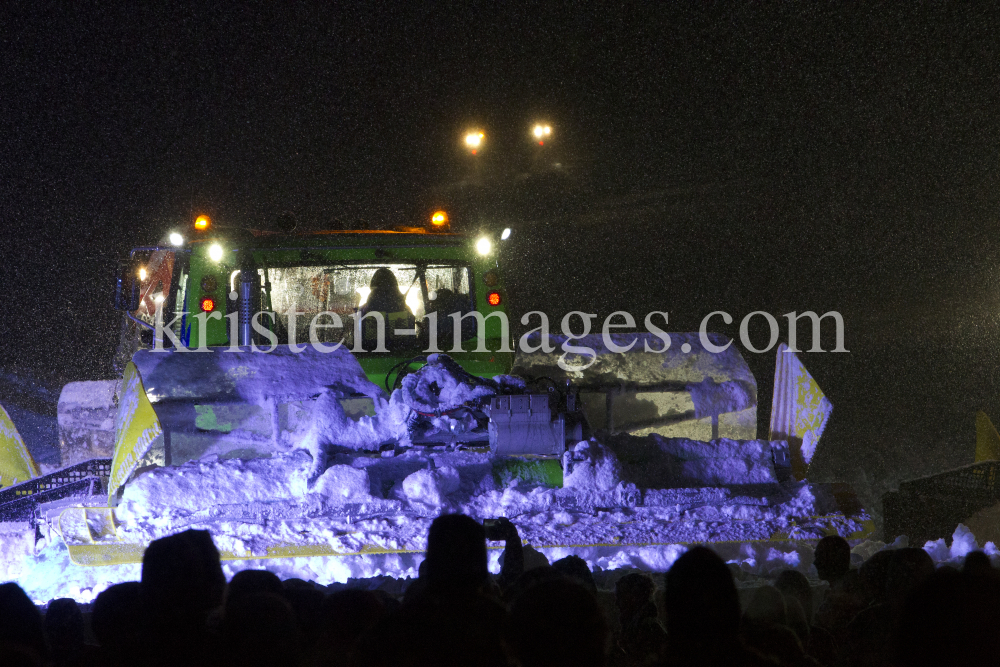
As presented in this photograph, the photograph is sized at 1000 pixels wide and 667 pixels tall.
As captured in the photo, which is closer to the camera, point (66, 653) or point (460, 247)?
point (66, 653)

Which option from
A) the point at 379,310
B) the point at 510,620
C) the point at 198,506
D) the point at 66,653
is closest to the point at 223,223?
the point at 379,310

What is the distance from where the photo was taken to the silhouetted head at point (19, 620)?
2258 millimetres

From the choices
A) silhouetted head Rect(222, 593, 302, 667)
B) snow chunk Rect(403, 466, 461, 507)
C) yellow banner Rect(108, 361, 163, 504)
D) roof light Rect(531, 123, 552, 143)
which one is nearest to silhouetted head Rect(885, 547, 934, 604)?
silhouetted head Rect(222, 593, 302, 667)

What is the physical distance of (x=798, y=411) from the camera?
6020 millimetres

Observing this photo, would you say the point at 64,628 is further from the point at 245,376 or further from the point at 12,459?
the point at 12,459

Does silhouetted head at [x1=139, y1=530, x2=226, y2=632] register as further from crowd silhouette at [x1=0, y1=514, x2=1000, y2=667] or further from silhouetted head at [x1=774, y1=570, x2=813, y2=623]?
silhouetted head at [x1=774, y1=570, x2=813, y2=623]

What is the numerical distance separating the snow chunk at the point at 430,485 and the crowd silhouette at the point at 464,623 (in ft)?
6.37

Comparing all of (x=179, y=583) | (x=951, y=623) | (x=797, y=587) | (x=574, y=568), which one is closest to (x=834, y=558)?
(x=797, y=587)

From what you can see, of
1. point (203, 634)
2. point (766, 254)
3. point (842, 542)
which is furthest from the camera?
point (766, 254)

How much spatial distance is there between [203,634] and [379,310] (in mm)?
4460

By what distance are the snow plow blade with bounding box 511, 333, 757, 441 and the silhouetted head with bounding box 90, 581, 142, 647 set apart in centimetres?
397

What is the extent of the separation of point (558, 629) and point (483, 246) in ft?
17.3

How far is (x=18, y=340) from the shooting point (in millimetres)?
24297

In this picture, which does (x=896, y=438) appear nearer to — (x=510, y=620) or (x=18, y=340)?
(x=510, y=620)
